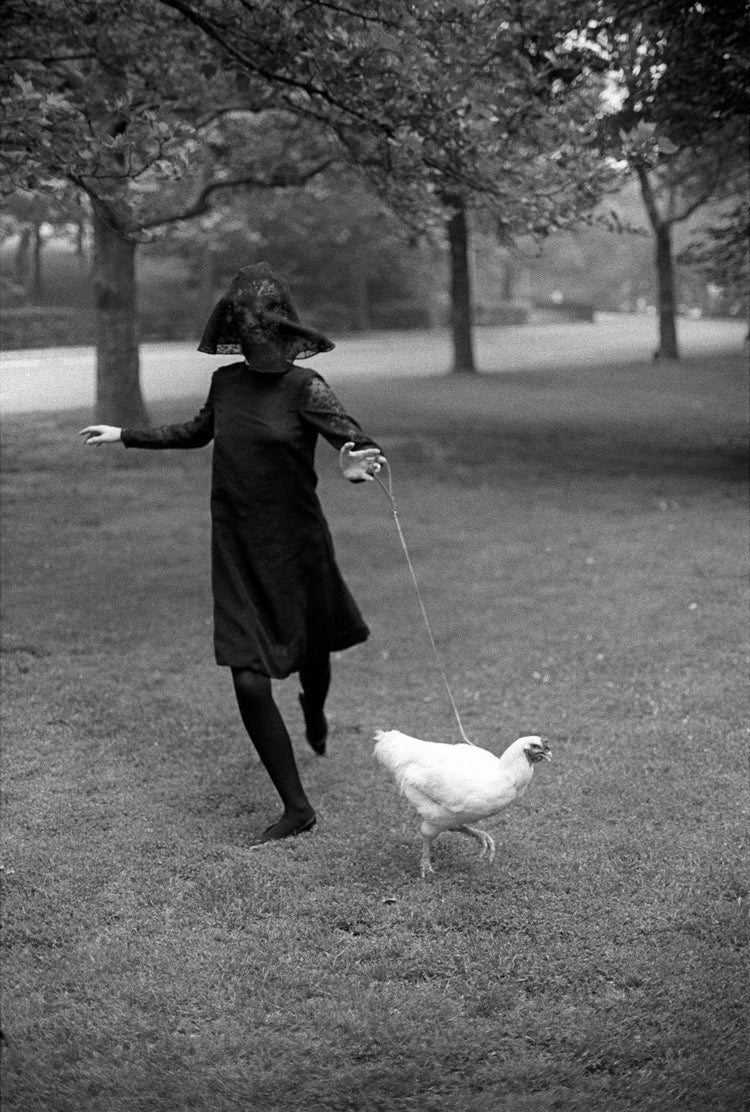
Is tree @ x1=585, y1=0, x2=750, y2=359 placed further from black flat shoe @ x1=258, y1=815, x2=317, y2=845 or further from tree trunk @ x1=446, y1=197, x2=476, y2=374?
tree trunk @ x1=446, y1=197, x2=476, y2=374

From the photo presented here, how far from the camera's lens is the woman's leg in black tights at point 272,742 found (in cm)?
614

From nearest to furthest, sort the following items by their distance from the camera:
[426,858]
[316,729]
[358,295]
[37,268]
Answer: [426,858] → [316,729] → [37,268] → [358,295]

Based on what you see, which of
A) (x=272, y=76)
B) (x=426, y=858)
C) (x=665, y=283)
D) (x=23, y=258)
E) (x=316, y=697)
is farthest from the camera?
(x=665, y=283)

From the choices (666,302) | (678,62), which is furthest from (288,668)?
(666,302)

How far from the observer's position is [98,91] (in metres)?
11.9

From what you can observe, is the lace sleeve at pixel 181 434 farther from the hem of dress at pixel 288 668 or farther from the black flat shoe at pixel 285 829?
the black flat shoe at pixel 285 829

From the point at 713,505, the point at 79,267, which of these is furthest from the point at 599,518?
the point at 79,267

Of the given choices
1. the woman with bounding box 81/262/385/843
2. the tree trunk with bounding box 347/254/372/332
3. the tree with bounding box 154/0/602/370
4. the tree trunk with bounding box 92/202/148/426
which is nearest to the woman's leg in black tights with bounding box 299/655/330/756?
the woman with bounding box 81/262/385/843

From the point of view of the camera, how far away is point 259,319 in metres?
6.07

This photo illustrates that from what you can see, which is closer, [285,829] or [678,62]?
[285,829]

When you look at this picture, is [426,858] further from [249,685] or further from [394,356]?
[394,356]

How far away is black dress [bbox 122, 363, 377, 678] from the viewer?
20.2 feet

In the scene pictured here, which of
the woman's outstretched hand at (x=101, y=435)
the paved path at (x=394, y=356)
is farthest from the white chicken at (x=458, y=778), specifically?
the paved path at (x=394, y=356)

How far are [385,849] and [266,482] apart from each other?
1712mm
